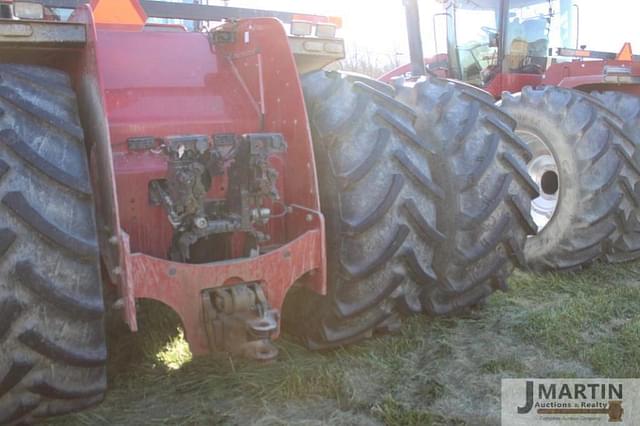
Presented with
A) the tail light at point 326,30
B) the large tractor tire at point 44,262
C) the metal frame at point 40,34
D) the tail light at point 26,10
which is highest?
the tail light at point 26,10

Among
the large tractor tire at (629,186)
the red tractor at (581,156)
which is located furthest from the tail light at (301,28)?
the large tractor tire at (629,186)

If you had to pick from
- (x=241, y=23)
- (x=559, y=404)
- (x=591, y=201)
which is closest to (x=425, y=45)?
(x=591, y=201)

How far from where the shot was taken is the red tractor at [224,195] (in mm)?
2264

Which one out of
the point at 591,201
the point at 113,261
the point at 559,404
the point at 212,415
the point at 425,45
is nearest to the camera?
the point at 113,261

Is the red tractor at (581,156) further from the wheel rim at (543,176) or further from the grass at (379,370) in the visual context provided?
the grass at (379,370)

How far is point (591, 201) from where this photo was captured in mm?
4543

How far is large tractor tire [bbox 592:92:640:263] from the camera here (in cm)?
467

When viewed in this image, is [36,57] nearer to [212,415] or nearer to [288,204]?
[288,204]

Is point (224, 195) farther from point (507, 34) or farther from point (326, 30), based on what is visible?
point (507, 34)

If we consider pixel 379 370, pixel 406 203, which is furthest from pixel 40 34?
pixel 379 370

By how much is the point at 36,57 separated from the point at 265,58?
953 millimetres

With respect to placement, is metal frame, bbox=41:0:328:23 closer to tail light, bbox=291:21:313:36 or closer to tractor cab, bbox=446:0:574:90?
tail light, bbox=291:21:313:36

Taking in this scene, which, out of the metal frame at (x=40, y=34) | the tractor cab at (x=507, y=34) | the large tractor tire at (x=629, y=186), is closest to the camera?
the metal frame at (x=40, y=34)

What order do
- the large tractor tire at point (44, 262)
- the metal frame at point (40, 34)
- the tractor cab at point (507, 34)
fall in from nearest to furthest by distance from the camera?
the large tractor tire at point (44, 262) < the metal frame at point (40, 34) < the tractor cab at point (507, 34)
